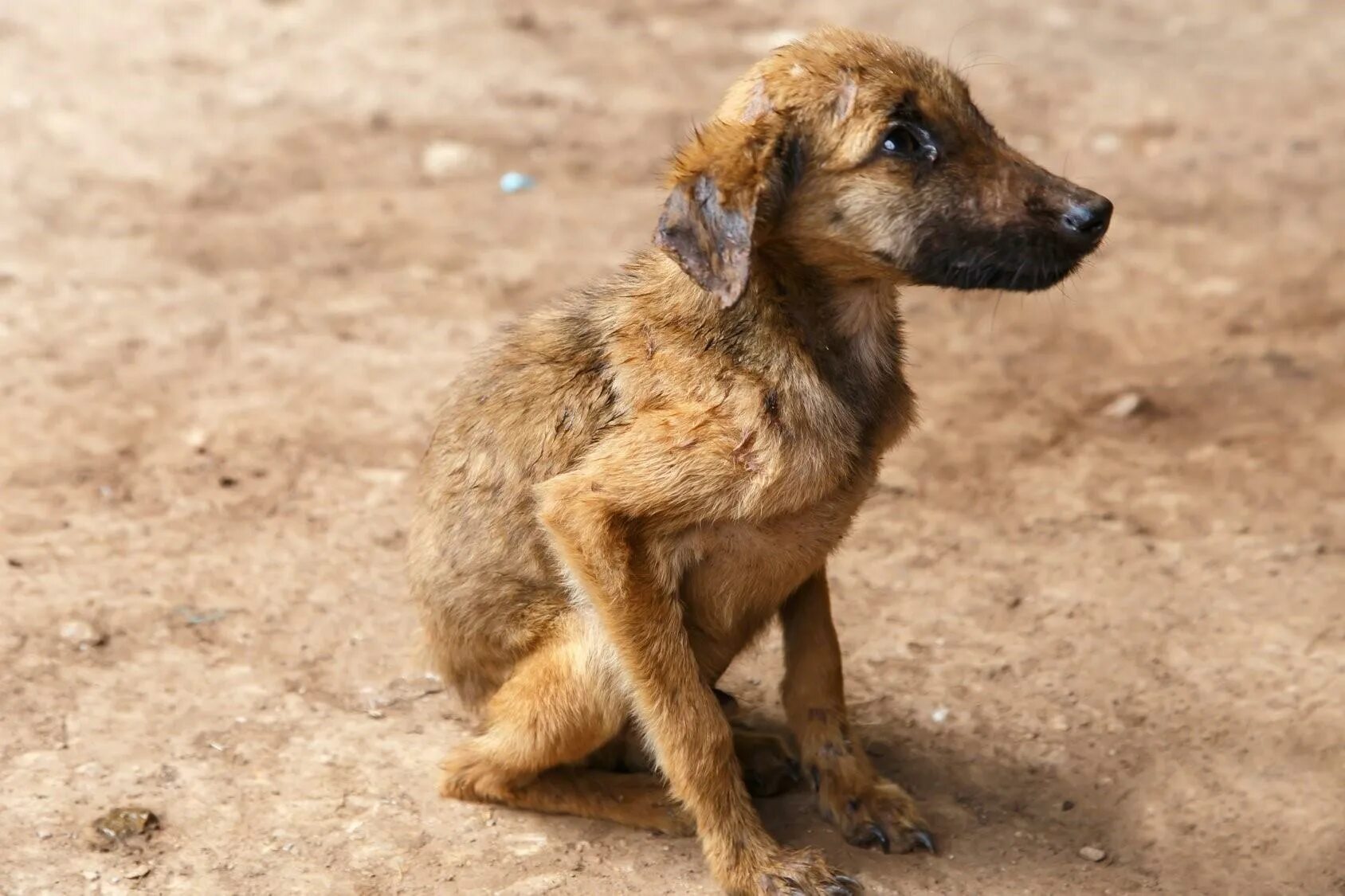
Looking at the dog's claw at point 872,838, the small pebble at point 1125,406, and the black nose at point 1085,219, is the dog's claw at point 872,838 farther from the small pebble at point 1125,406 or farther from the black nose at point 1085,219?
the small pebble at point 1125,406

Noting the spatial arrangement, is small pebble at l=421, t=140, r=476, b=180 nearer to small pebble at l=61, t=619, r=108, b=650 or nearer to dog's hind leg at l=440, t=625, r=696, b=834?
small pebble at l=61, t=619, r=108, b=650

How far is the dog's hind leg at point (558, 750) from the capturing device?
14.6ft

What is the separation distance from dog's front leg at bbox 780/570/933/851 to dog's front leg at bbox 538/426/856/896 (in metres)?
0.31

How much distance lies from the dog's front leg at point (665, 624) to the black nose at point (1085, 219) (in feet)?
3.51

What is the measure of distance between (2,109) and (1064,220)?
8.19 meters

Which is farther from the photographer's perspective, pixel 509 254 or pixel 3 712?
pixel 509 254

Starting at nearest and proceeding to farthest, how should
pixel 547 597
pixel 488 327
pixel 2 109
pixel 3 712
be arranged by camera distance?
pixel 547 597 → pixel 3 712 → pixel 488 327 → pixel 2 109

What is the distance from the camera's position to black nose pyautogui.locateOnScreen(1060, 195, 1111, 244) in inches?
163

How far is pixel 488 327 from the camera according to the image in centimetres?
786

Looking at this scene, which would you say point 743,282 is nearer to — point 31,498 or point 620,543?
point 620,543

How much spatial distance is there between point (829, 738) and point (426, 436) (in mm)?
2839

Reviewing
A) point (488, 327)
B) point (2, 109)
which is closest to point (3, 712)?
point (488, 327)

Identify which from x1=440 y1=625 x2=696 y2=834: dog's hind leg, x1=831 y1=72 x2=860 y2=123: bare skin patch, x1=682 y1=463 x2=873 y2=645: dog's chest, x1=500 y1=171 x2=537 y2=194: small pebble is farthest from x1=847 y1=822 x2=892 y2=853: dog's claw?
x1=500 y1=171 x2=537 y2=194: small pebble

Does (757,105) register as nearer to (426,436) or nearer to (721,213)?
(721,213)
